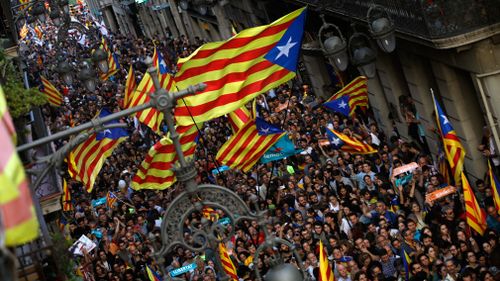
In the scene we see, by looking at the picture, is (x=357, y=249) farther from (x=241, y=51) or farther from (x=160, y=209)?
(x=160, y=209)

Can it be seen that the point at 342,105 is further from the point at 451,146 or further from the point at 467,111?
the point at 451,146

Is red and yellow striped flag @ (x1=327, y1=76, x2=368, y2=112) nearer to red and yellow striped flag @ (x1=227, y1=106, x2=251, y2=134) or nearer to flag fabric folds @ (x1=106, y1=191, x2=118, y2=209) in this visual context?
red and yellow striped flag @ (x1=227, y1=106, x2=251, y2=134)

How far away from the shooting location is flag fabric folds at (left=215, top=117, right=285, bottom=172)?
1878 centimetres

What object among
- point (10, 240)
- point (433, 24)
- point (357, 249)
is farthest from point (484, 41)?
point (10, 240)

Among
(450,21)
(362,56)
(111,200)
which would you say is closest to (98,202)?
(111,200)

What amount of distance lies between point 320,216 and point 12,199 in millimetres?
13935

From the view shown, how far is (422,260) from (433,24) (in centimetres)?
647

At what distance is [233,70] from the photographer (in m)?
16.6

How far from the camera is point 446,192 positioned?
58.9 feet

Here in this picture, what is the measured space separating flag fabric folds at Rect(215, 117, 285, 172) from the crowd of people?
0.45 m

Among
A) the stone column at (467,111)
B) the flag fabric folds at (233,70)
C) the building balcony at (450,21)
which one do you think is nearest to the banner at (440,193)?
the flag fabric folds at (233,70)

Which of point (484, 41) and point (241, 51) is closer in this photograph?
point (241, 51)

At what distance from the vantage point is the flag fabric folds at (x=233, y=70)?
16344 millimetres

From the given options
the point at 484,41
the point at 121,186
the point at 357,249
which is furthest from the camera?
the point at 121,186
